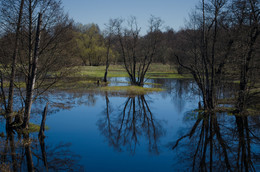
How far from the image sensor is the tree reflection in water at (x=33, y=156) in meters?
10.4

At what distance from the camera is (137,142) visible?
14234mm

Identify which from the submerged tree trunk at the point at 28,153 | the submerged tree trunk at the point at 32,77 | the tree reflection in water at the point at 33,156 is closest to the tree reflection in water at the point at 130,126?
the tree reflection in water at the point at 33,156

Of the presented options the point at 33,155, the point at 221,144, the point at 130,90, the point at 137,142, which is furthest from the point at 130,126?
the point at 130,90

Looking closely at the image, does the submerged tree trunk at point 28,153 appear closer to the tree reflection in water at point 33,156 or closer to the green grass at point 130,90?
the tree reflection in water at point 33,156

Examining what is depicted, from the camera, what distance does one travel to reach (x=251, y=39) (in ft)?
59.1

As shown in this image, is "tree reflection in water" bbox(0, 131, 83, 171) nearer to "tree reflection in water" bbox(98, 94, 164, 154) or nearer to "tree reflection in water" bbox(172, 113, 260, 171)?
"tree reflection in water" bbox(98, 94, 164, 154)

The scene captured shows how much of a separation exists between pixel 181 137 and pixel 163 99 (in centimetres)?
1377

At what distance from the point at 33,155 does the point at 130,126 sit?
7.77 meters

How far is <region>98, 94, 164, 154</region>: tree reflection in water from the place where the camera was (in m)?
14.1

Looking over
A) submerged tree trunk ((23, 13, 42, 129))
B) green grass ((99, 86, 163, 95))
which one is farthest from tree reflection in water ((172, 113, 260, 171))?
green grass ((99, 86, 163, 95))

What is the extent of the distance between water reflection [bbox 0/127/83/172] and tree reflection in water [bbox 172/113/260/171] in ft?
18.5

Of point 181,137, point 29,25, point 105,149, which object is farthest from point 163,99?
point 29,25

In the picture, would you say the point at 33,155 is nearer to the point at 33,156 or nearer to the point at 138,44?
the point at 33,156

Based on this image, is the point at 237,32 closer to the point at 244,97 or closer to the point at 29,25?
the point at 244,97
